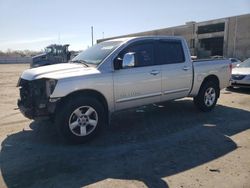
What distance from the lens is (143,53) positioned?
6090mm

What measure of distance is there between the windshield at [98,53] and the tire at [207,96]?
2.91m

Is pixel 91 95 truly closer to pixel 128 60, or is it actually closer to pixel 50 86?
pixel 50 86

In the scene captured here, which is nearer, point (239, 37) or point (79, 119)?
point (79, 119)

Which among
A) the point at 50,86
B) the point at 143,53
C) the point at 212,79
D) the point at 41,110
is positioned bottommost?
the point at 41,110

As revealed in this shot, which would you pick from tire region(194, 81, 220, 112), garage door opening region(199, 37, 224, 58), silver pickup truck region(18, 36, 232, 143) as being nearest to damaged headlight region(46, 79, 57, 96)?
silver pickup truck region(18, 36, 232, 143)

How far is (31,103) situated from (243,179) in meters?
3.71

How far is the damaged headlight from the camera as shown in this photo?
4.77m

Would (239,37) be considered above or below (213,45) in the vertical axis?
above

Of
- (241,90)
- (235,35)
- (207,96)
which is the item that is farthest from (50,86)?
(235,35)

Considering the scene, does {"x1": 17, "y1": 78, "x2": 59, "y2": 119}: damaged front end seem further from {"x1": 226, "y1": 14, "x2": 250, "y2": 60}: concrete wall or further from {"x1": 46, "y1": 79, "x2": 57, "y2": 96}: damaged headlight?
{"x1": 226, "y1": 14, "x2": 250, "y2": 60}: concrete wall

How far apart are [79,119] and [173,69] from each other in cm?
272

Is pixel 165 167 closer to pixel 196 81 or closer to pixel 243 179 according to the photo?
pixel 243 179

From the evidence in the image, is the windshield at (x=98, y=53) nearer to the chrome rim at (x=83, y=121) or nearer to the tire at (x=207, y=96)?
the chrome rim at (x=83, y=121)

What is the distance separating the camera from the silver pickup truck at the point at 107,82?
4.88m
